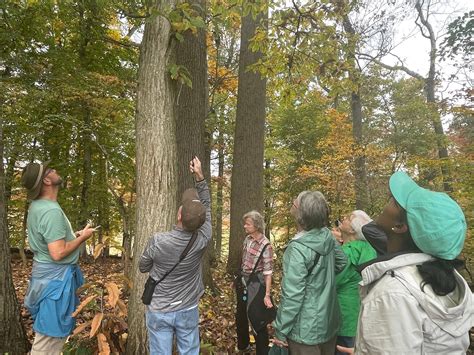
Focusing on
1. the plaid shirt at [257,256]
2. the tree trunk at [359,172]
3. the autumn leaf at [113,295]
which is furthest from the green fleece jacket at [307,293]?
the tree trunk at [359,172]

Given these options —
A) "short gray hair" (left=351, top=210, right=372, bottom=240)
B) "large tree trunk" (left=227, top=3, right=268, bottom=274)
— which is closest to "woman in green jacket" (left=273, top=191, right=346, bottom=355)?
"short gray hair" (left=351, top=210, right=372, bottom=240)

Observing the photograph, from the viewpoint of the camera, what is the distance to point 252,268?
4078 mm

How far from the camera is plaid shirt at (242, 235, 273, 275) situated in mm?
4051

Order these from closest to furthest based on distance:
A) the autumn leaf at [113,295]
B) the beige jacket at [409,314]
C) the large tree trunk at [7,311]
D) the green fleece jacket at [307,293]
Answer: the beige jacket at [409,314] < the green fleece jacket at [307,293] < the large tree trunk at [7,311] < the autumn leaf at [113,295]

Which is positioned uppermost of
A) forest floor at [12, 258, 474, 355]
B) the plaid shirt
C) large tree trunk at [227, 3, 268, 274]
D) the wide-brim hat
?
large tree trunk at [227, 3, 268, 274]

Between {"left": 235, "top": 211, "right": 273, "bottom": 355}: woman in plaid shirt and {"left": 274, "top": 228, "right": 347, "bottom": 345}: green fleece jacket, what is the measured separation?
1.12 metres

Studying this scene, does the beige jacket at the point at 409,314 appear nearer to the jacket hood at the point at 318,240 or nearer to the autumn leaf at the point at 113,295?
the jacket hood at the point at 318,240

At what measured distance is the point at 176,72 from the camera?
3.40 metres

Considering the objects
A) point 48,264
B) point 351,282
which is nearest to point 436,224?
point 351,282

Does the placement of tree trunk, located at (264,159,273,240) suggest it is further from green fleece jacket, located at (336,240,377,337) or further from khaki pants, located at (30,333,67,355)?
khaki pants, located at (30,333,67,355)

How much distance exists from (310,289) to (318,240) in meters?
0.42

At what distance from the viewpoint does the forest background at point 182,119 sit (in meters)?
3.54

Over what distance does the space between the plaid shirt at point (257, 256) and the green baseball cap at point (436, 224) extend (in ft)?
8.33

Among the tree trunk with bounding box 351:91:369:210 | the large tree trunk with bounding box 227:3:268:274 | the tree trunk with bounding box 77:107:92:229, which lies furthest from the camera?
the tree trunk with bounding box 351:91:369:210
